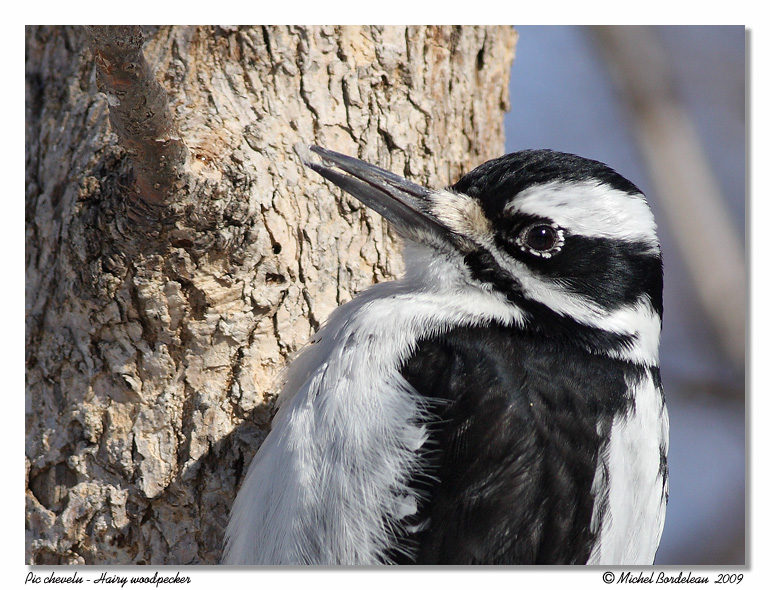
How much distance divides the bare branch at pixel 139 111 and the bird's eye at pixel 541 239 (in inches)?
34.9

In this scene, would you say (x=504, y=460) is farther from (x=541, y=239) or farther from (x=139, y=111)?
(x=139, y=111)

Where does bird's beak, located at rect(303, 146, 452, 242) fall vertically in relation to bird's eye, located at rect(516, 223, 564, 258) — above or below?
above

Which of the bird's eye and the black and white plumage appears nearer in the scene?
the black and white plumage

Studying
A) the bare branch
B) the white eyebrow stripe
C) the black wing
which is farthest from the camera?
the white eyebrow stripe

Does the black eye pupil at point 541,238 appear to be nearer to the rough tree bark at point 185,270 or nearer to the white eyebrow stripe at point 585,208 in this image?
the white eyebrow stripe at point 585,208

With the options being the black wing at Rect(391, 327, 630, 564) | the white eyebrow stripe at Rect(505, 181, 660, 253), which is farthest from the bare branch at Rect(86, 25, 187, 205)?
the white eyebrow stripe at Rect(505, 181, 660, 253)

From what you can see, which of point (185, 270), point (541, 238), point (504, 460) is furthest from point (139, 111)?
point (504, 460)

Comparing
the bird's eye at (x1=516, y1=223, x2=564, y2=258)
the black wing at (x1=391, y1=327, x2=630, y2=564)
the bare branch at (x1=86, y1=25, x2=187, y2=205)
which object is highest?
the bare branch at (x1=86, y1=25, x2=187, y2=205)

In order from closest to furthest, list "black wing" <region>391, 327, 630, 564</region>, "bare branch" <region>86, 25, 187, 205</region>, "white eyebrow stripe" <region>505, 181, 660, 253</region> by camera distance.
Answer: "bare branch" <region>86, 25, 187, 205</region> < "black wing" <region>391, 327, 630, 564</region> < "white eyebrow stripe" <region>505, 181, 660, 253</region>

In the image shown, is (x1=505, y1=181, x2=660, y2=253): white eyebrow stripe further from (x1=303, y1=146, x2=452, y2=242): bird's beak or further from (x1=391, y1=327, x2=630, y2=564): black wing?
(x1=391, y1=327, x2=630, y2=564): black wing

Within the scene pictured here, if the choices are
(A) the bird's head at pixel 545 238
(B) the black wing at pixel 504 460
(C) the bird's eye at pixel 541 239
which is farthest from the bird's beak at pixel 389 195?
(B) the black wing at pixel 504 460

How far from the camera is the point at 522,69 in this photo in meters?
3.00

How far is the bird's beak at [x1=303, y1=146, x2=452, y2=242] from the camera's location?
2.14 m
